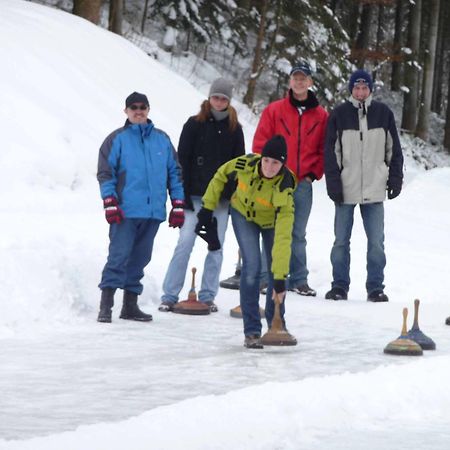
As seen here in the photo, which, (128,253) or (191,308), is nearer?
(128,253)

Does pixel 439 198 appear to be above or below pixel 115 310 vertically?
above

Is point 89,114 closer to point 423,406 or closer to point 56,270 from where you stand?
point 56,270

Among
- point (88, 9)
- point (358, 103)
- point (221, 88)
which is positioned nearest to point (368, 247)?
point (358, 103)

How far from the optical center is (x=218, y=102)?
31.9 ft

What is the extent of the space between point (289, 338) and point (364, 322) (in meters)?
1.66

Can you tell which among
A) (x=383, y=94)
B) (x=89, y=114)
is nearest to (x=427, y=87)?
(x=383, y=94)

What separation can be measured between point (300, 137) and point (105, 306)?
2.86 m

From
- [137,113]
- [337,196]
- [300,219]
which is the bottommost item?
[300,219]

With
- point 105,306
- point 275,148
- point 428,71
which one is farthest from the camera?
point 428,71

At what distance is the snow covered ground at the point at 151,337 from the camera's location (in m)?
5.51

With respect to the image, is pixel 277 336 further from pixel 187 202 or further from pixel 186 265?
pixel 187 202

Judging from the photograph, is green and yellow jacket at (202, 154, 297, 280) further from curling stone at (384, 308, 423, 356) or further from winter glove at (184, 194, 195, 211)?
winter glove at (184, 194, 195, 211)

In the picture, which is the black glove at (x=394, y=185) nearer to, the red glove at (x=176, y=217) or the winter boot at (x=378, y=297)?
the winter boot at (x=378, y=297)

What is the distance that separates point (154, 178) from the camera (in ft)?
29.9
